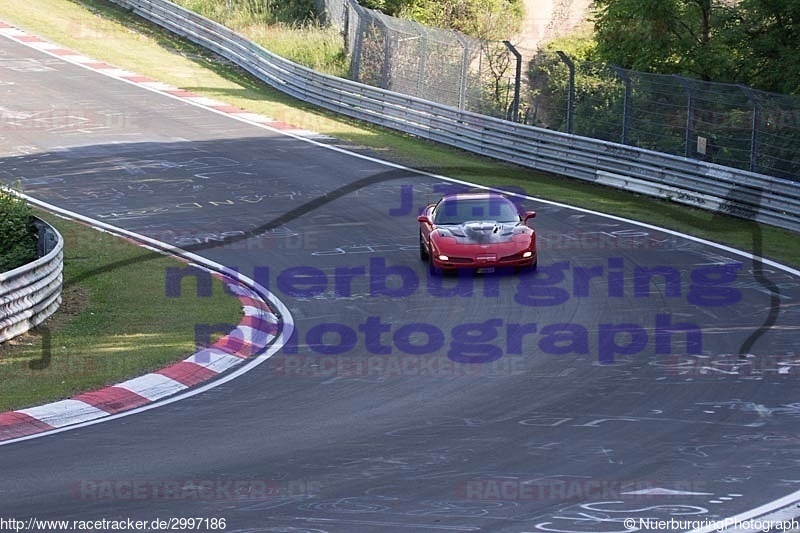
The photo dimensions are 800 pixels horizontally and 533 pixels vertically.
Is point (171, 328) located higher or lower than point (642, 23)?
lower

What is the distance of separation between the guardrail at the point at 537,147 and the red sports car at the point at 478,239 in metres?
6.00

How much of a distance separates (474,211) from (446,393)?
6.79m

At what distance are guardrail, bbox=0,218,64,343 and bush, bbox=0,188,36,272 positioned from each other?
38.8 inches

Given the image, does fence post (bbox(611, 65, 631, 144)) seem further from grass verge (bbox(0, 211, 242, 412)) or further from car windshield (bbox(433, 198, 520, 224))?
grass verge (bbox(0, 211, 242, 412))

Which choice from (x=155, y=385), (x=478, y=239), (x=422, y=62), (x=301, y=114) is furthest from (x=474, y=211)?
(x=301, y=114)

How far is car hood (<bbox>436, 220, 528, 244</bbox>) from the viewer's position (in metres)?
17.5

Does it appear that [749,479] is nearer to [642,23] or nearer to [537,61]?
[537,61]

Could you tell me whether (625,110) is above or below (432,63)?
below

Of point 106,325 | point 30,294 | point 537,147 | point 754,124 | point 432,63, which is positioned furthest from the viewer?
point 432,63

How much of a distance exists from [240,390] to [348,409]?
1.48 meters

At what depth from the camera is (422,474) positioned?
9.23m

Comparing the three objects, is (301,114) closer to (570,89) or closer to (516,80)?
(516,80)

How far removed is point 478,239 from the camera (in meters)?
17.5

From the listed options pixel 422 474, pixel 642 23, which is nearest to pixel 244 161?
pixel 642 23
